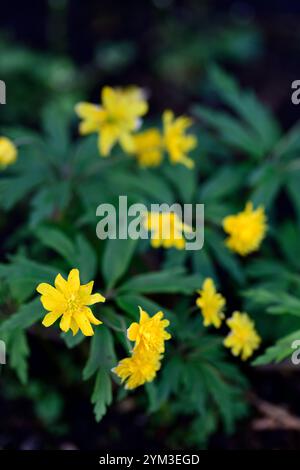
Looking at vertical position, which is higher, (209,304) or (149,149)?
(149,149)

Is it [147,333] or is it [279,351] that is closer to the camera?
[147,333]

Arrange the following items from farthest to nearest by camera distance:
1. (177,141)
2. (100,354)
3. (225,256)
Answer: (177,141), (225,256), (100,354)

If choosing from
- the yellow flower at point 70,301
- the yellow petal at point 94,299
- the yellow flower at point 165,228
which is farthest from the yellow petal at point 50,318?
the yellow flower at point 165,228

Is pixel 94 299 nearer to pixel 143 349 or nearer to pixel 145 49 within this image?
pixel 143 349

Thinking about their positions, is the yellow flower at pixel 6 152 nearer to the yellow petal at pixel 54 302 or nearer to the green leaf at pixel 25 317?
the green leaf at pixel 25 317

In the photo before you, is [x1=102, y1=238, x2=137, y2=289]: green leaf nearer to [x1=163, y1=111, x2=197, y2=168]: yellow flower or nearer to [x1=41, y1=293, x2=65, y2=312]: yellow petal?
[x1=41, y1=293, x2=65, y2=312]: yellow petal

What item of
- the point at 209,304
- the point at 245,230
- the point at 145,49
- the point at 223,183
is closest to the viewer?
the point at 209,304

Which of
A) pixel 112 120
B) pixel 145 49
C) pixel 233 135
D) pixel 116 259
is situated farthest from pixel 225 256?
pixel 145 49
